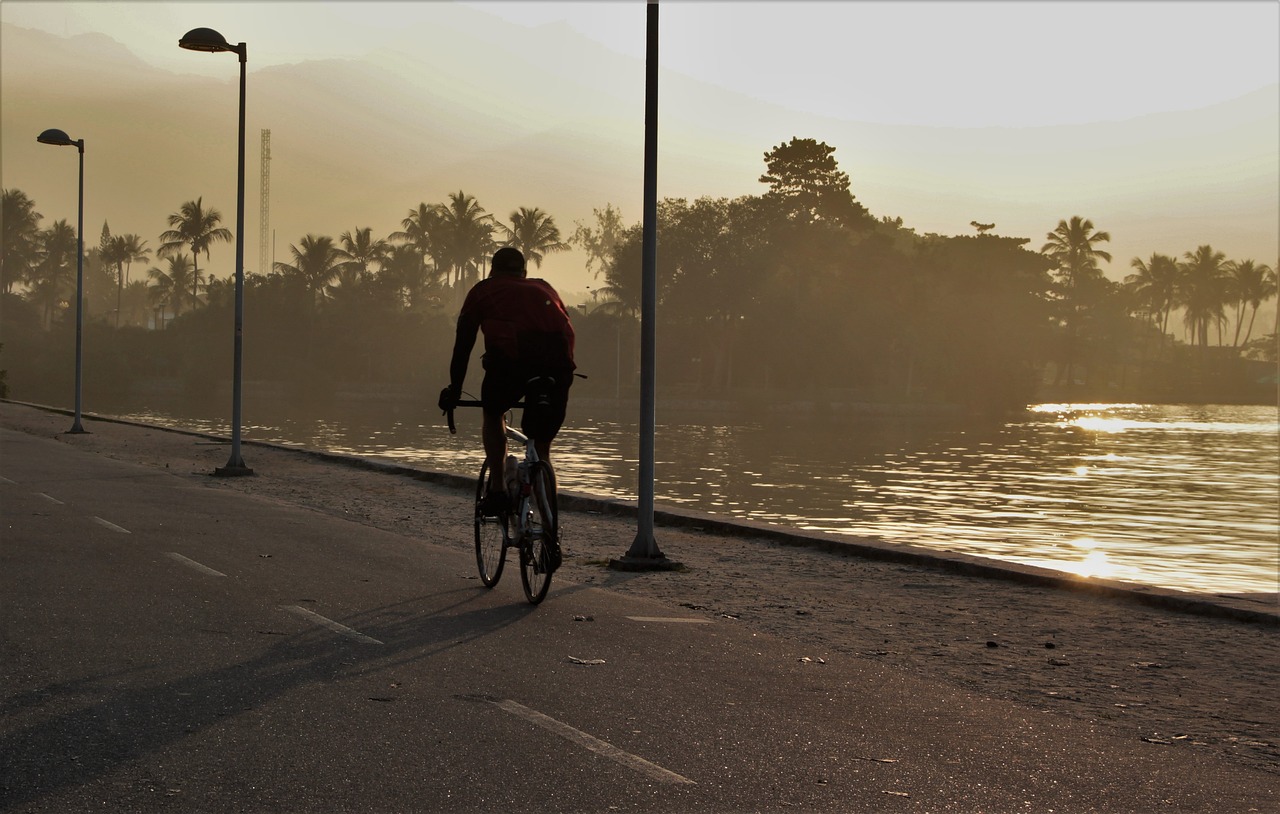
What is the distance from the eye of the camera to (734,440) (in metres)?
56.4

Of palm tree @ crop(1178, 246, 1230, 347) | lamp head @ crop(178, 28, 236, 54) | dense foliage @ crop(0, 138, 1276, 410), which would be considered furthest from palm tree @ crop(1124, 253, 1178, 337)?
lamp head @ crop(178, 28, 236, 54)

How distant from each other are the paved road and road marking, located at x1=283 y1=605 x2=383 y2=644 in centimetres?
3

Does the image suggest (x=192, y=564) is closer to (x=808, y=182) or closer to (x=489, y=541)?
(x=489, y=541)

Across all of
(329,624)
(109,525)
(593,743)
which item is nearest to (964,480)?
(109,525)

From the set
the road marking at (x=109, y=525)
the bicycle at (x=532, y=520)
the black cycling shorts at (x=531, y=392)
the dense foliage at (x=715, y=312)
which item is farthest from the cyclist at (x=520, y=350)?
the dense foliage at (x=715, y=312)

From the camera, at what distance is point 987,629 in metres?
8.57

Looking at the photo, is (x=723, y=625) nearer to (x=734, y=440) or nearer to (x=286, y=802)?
(x=286, y=802)

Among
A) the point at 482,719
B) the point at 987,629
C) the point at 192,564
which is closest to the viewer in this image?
the point at 482,719

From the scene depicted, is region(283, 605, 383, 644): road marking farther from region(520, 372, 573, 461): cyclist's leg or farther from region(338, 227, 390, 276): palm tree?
region(338, 227, 390, 276): palm tree

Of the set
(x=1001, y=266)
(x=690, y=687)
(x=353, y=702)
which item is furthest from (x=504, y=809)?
(x=1001, y=266)

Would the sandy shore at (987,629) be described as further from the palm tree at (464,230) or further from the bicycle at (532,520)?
the palm tree at (464,230)

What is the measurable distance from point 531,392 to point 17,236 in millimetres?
153829

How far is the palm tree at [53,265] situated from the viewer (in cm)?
14438

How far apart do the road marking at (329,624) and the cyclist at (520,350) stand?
4.75 feet
